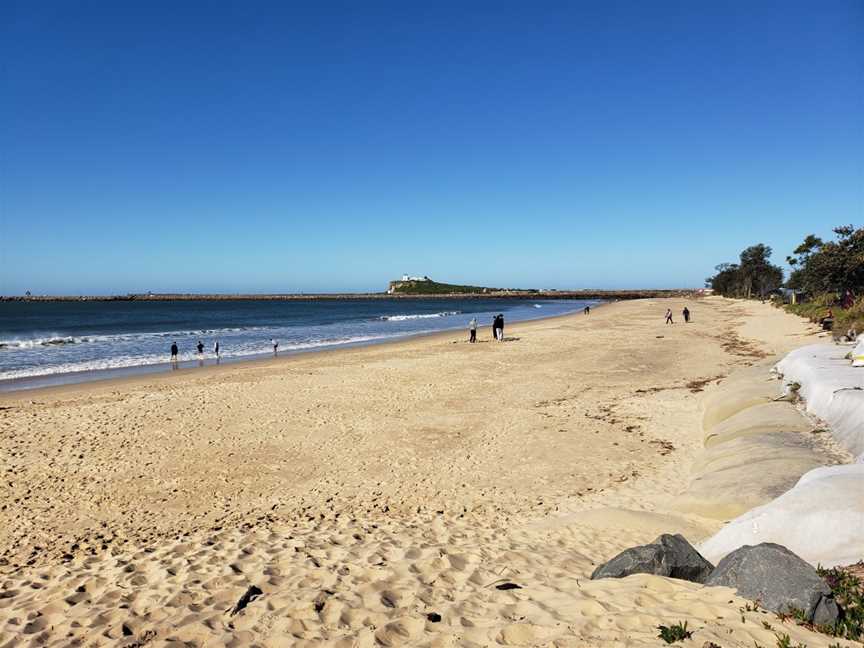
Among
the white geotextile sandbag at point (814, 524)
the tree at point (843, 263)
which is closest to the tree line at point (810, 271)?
the tree at point (843, 263)

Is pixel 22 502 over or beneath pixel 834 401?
beneath

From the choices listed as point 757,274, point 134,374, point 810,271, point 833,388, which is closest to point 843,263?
point 810,271

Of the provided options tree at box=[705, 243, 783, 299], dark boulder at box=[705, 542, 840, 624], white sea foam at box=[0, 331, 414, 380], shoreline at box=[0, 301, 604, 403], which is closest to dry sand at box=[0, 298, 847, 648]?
dark boulder at box=[705, 542, 840, 624]

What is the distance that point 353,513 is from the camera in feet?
25.4

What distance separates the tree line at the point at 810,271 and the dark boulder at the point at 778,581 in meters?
34.3

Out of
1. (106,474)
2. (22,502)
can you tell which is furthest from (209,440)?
(22,502)

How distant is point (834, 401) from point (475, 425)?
723cm

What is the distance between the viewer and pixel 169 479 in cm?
928

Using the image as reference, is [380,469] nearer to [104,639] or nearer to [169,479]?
[169,479]

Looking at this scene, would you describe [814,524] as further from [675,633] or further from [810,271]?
[810,271]

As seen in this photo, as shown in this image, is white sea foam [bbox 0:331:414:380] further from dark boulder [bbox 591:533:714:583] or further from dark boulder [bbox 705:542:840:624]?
dark boulder [bbox 705:542:840:624]

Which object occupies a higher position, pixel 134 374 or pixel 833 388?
pixel 833 388

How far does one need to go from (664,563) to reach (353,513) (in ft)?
15.0

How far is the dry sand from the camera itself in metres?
4.27
